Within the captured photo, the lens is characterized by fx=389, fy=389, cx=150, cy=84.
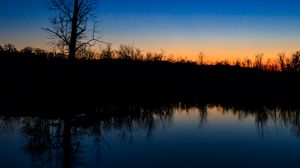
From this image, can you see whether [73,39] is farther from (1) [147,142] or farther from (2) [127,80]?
(2) [127,80]

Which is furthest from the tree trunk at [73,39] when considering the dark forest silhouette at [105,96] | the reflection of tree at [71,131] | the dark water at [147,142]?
the dark water at [147,142]

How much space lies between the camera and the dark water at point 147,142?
30.1 feet

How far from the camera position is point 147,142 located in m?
11.7

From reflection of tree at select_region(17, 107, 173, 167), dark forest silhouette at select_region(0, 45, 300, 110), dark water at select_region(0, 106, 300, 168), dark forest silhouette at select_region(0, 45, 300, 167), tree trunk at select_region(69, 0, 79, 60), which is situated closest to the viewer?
dark water at select_region(0, 106, 300, 168)

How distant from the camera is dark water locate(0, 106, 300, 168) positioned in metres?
9.16

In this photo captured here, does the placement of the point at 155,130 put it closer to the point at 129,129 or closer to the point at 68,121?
the point at 129,129

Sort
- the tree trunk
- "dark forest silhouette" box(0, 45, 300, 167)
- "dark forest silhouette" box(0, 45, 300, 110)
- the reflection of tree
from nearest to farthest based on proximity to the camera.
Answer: the reflection of tree < "dark forest silhouette" box(0, 45, 300, 167) < the tree trunk < "dark forest silhouette" box(0, 45, 300, 110)

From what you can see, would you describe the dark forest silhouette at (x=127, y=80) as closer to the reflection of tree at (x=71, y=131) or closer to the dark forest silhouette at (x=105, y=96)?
the dark forest silhouette at (x=105, y=96)

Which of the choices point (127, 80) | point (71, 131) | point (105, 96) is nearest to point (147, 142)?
point (71, 131)

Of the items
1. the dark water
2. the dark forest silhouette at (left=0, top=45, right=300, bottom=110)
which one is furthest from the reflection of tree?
the dark forest silhouette at (left=0, top=45, right=300, bottom=110)

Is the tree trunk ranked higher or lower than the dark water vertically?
higher

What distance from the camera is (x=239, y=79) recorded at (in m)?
56.5

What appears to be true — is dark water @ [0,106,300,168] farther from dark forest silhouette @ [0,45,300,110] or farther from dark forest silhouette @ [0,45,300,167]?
dark forest silhouette @ [0,45,300,110]

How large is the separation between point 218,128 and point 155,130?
107 inches
